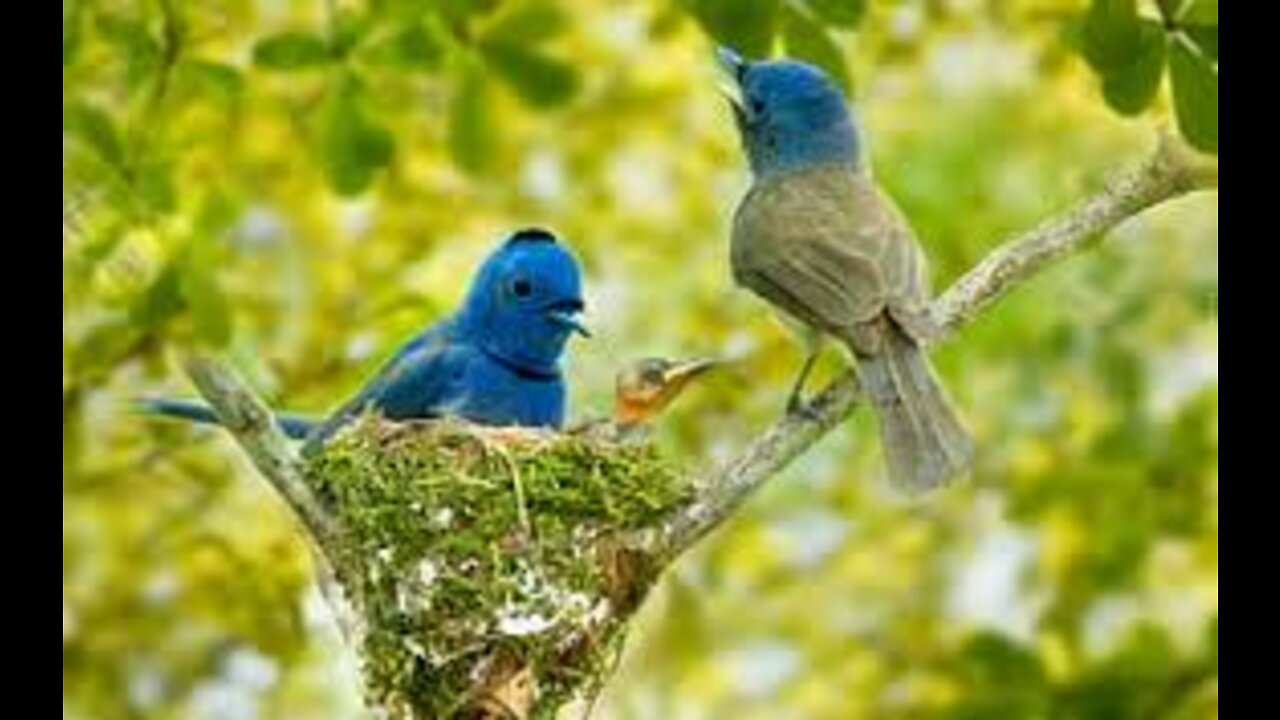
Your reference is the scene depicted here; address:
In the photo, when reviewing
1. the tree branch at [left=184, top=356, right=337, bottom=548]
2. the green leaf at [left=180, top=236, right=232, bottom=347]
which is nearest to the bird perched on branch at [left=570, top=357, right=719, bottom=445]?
the green leaf at [left=180, top=236, right=232, bottom=347]

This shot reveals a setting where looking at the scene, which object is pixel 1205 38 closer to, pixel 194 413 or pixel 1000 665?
pixel 194 413

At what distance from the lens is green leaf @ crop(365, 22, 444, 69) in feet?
15.7

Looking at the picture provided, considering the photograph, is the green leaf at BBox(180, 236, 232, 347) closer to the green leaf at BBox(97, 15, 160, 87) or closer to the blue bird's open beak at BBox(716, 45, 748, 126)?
the green leaf at BBox(97, 15, 160, 87)

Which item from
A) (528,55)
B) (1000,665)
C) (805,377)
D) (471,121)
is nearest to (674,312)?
(1000,665)

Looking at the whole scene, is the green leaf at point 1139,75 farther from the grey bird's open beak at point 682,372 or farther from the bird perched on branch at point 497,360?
the bird perched on branch at point 497,360

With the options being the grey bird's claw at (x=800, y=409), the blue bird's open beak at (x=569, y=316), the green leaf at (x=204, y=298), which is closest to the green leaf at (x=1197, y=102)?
the grey bird's claw at (x=800, y=409)

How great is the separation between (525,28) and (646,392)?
736 millimetres

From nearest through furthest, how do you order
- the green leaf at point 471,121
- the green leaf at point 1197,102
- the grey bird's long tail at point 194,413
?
the green leaf at point 1197,102 < the grey bird's long tail at point 194,413 < the green leaf at point 471,121

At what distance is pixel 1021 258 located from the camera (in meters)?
3.83

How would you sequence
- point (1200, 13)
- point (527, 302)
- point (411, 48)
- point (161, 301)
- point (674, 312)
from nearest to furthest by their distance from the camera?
point (1200, 13)
point (527, 302)
point (161, 301)
point (411, 48)
point (674, 312)

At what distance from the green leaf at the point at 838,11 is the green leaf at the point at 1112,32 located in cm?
45

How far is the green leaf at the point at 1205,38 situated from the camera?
3893 millimetres

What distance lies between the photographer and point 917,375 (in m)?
4.11
